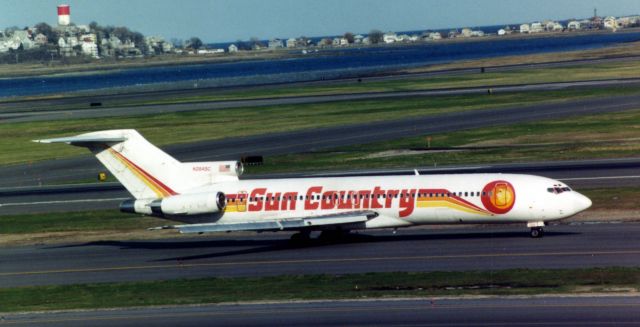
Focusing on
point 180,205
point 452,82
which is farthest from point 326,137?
point 452,82

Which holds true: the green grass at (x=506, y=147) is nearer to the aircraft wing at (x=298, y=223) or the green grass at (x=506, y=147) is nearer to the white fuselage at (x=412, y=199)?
the white fuselage at (x=412, y=199)

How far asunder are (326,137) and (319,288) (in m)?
61.7

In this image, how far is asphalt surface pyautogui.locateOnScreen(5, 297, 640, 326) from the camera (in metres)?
32.9

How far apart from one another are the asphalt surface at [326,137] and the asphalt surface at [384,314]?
50018mm

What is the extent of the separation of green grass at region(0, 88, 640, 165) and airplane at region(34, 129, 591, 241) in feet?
172

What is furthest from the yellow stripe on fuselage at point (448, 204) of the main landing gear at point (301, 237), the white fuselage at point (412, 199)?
the main landing gear at point (301, 237)

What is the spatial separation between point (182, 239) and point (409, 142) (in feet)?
132

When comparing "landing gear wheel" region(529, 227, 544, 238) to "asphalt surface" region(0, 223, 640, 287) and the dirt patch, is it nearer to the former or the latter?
"asphalt surface" region(0, 223, 640, 287)

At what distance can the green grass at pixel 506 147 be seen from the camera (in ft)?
264

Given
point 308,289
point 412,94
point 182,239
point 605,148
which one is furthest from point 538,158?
point 412,94

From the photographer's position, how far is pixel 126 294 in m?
42.1

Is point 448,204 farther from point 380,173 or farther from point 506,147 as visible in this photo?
point 506,147

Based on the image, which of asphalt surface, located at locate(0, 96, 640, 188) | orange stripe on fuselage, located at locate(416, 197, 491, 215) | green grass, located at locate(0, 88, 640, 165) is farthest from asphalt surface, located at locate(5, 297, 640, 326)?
green grass, located at locate(0, 88, 640, 165)

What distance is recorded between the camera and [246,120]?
401 ft
